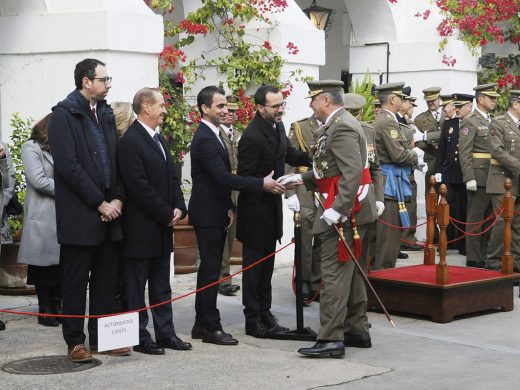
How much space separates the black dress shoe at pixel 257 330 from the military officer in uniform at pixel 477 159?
4.27 metres

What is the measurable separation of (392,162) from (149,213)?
166 inches

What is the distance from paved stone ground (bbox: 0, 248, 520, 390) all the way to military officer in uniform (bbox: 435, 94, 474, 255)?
408 cm

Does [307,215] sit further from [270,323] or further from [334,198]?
[334,198]

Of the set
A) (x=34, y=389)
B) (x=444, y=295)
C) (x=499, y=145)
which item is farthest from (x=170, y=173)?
(x=499, y=145)

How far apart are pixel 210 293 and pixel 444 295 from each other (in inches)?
77.8

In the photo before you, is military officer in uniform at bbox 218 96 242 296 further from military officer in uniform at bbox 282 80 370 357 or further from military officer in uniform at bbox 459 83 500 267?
military officer in uniform at bbox 459 83 500 267

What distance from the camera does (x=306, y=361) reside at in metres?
7.08

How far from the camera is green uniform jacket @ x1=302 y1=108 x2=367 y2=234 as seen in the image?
7086 millimetres

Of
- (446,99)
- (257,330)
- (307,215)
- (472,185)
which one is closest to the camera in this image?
(257,330)

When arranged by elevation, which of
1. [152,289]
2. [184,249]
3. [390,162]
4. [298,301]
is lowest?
[298,301]

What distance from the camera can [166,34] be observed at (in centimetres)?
1188

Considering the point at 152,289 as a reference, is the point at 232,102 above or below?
above

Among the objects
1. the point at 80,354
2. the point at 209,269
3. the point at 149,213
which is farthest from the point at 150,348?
the point at 149,213

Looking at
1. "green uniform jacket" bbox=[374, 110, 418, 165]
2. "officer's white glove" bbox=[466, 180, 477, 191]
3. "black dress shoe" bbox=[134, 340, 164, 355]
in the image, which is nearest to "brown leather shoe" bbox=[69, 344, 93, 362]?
"black dress shoe" bbox=[134, 340, 164, 355]
